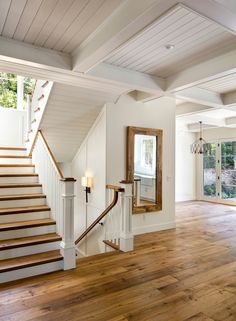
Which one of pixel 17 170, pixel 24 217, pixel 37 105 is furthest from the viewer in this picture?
pixel 37 105

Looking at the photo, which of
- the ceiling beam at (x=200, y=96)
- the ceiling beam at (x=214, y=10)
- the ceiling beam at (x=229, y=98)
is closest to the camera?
the ceiling beam at (x=214, y=10)

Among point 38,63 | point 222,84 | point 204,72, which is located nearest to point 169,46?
point 204,72

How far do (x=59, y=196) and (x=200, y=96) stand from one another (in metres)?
3.10

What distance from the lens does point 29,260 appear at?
10.0 feet

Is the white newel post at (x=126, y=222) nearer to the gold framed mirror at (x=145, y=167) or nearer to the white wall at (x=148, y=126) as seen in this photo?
the white wall at (x=148, y=126)

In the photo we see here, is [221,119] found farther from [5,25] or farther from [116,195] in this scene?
[5,25]

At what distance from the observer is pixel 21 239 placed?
131 inches

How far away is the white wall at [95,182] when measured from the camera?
480 cm

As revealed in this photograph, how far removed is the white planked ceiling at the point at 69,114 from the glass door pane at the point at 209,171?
18.3 ft

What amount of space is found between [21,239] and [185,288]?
7.21ft

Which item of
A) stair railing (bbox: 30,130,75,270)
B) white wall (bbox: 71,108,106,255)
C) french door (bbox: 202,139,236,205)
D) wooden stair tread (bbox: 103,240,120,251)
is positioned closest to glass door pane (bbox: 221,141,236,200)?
french door (bbox: 202,139,236,205)

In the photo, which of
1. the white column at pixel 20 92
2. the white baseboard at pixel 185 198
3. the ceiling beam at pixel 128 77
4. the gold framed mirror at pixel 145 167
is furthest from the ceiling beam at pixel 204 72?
the white baseboard at pixel 185 198

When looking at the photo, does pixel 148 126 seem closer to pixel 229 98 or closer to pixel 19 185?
pixel 229 98

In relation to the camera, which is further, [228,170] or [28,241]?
[228,170]
